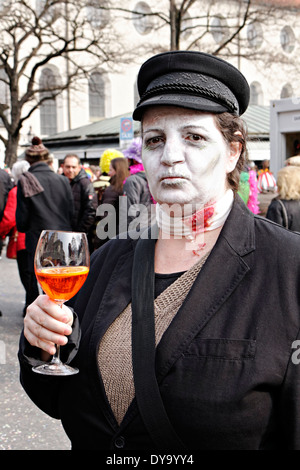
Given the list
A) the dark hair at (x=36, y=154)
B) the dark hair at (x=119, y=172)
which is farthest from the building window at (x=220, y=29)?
the dark hair at (x=36, y=154)

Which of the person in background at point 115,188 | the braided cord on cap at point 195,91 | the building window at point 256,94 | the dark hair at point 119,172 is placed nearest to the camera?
the braided cord on cap at point 195,91

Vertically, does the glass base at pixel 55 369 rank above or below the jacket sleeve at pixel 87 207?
below

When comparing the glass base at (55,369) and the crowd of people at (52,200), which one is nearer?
the glass base at (55,369)

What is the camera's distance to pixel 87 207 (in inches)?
269

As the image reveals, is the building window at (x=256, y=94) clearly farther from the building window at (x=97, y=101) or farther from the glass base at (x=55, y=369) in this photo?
the glass base at (x=55, y=369)

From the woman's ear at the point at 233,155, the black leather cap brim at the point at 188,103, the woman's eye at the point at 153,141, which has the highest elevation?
the black leather cap brim at the point at 188,103

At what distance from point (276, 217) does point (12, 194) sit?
3348 millimetres

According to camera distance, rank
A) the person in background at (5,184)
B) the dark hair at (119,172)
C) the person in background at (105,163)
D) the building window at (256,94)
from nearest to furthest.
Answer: the dark hair at (119,172) < the person in background at (5,184) < the person in background at (105,163) < the building window at (256,94)

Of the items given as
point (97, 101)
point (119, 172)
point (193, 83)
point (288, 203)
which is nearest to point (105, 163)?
point (119, 172)

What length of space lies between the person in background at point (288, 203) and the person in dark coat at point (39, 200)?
7.12ft

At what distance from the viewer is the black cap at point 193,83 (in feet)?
5.00

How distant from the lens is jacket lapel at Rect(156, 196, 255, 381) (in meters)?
1.48

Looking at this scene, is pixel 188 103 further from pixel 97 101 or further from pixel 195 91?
pixel 97 101

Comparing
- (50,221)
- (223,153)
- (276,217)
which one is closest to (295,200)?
(276,217)
